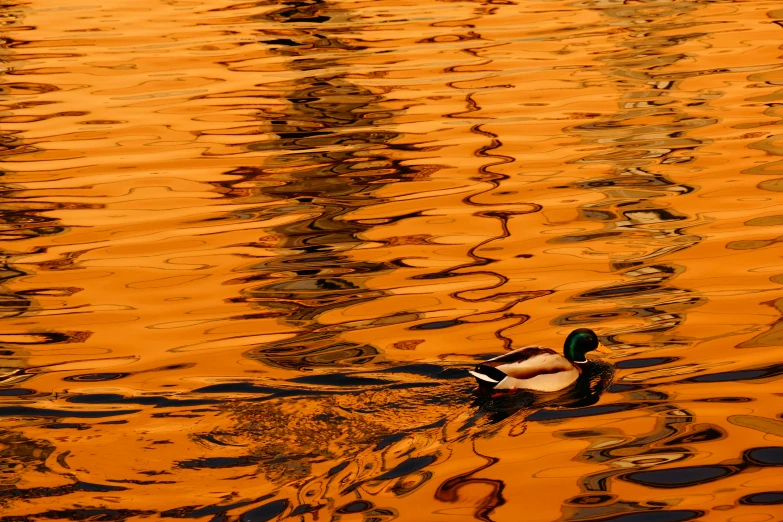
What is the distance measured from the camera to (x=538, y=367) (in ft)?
24.5

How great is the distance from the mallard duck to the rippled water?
0.36 ft

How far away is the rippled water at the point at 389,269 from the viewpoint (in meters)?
6.59

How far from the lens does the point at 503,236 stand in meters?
10.5

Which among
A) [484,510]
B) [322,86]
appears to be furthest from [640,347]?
[322,86]

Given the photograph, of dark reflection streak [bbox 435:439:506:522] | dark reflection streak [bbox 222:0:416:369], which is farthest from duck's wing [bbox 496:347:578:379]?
dark reflection streak [bbox 222:0:416:369]

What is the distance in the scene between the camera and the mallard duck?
7.31 m

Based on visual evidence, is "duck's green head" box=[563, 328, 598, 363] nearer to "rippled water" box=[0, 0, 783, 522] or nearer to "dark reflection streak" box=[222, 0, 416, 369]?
"rippled water" box=[0, 0, 783, 522]

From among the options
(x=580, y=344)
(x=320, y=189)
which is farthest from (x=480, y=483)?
(x=320, y=189)

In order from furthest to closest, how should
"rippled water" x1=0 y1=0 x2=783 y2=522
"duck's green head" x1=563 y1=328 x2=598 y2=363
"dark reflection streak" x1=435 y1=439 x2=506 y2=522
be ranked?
"duck's green head" x1=563 y1=328 x2=598 y2=363
"rippled water" x1=0 y1=0 x2=783 y2=522
"dark reflection streak" x1=435 y1=439 x2=506 y2=522

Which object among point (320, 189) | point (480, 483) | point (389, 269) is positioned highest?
point (320, 189)

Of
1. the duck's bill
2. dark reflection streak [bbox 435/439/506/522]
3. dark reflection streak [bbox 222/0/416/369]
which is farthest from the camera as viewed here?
dark reflection streak [bbox 222/0/416/369]

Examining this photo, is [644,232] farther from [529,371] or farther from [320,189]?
[529,371]

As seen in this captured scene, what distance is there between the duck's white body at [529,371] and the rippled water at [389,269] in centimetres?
10

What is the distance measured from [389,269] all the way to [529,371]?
8.56ft
